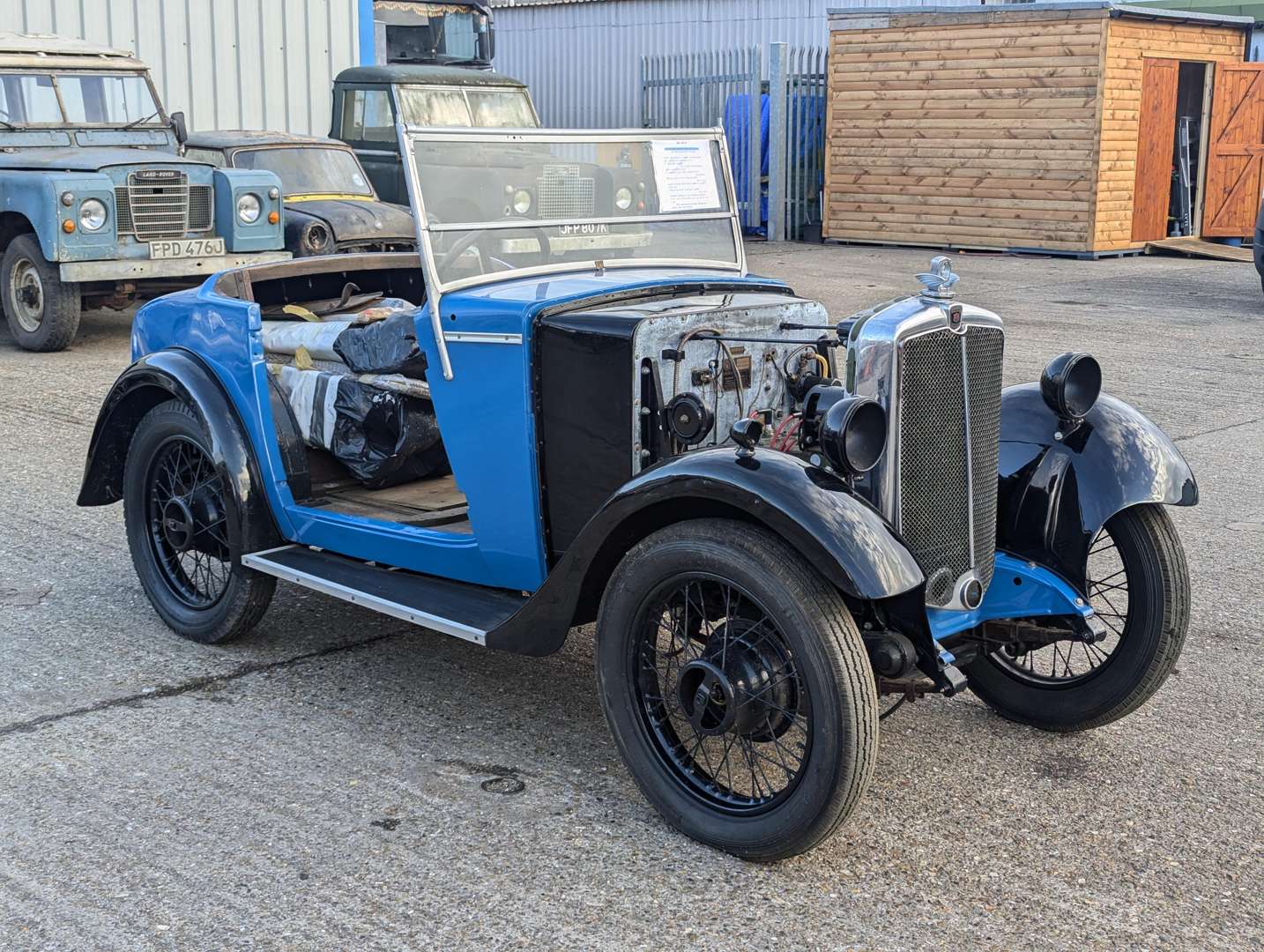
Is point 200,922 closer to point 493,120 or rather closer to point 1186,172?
point 493,120

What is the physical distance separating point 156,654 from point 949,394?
269 cm

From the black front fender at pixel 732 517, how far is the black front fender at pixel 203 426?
124cm

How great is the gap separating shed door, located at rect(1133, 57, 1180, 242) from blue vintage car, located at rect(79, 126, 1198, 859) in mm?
14198

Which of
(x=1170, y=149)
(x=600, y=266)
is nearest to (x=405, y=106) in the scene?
(x=1170, y=149)

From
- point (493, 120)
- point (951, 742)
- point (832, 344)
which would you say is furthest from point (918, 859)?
point (493, 120)

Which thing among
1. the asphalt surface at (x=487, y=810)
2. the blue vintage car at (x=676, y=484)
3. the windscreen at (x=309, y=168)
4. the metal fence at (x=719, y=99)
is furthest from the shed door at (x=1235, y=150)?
the blue vintage car at (x=676, y=484)

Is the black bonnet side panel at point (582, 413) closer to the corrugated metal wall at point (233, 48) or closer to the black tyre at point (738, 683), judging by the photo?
the black tyre at point (738, 683)

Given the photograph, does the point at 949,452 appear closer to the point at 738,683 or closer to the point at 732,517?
the point at 732,517

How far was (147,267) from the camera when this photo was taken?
10.3 m

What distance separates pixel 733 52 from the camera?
801 inches

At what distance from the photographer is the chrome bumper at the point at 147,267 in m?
10.0

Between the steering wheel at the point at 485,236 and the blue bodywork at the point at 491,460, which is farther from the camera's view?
the steering wheel at the point at 485,236

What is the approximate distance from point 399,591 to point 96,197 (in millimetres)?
7267

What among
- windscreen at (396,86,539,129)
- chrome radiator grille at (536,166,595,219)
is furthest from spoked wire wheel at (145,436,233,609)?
windscreen at (396,86,539,129)
